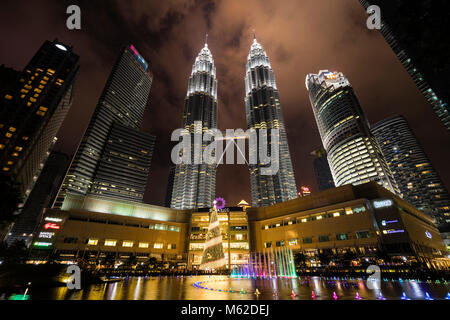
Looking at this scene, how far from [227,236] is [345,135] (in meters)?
105

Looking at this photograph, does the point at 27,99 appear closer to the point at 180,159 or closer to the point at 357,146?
the point at 180,159

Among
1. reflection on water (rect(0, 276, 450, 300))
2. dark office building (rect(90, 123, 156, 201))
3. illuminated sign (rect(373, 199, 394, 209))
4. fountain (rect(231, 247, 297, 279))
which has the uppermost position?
dark office building (rect(90, 123, 156, 201))

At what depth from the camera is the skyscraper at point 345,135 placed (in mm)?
121188

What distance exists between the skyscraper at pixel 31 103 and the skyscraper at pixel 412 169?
243 m

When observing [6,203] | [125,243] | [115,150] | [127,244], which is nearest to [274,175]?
[115,150]

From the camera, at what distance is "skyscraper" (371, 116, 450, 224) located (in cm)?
15212

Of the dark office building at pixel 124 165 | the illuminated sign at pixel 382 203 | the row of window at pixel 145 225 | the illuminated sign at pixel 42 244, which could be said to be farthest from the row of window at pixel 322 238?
the dark office building at pixel 124 165

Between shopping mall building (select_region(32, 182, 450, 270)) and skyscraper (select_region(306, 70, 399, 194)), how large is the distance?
3677 centimetres

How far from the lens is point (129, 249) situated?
77312 millimetres

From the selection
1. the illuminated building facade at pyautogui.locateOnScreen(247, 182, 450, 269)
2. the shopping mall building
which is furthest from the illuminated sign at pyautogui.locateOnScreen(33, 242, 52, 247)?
the illuminated building facade at pyautogui.locateOnScreen(247, 182, 450, 269)

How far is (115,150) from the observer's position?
481 ft

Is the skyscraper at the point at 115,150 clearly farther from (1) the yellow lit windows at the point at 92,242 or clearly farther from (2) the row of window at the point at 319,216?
(2) the row of window at the point at 319,216

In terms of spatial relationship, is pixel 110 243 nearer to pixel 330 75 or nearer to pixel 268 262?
pixel 268 262

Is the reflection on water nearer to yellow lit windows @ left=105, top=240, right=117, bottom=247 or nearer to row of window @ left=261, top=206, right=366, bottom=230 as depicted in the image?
row of window @ left=261, top=206, right=366, bottom=230
